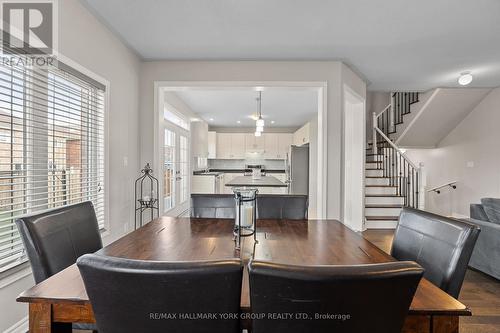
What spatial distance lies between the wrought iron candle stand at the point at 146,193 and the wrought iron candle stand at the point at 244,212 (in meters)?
2.32

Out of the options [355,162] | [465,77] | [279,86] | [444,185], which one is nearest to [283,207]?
[279,86]

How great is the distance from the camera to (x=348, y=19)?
2721 mm

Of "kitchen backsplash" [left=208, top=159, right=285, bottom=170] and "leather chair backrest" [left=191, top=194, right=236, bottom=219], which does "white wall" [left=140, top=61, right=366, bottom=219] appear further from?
A: "kitchen backsplash" [left=208, top=159, right=285, bottom=170]

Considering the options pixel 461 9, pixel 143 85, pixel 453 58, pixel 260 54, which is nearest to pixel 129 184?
pixel 143 85

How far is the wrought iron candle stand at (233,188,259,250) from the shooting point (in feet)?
5.24

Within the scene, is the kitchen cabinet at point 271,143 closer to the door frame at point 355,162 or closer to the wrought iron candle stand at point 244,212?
the door frame at point 355,162

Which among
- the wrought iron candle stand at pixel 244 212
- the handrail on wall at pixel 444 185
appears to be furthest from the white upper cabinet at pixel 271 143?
the wrought iron candle stand at pixel 244 212

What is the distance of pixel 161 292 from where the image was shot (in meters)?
0.72

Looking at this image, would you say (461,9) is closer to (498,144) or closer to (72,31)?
(72,31)

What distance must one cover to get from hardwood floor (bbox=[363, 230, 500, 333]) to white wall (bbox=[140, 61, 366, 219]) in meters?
1.52

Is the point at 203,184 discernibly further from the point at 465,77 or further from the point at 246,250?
the point at 246,250

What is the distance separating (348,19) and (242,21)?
99 cm

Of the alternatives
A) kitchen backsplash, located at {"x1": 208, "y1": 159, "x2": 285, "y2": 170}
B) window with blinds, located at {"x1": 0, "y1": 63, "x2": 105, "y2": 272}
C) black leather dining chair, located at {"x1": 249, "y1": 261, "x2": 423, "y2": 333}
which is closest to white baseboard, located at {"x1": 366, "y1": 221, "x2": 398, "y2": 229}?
window with blinds, located at {"x1": 0, "y1": 63, "x2": 105, "y2": 272}

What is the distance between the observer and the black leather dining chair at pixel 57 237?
123 centimetres
